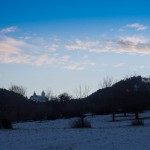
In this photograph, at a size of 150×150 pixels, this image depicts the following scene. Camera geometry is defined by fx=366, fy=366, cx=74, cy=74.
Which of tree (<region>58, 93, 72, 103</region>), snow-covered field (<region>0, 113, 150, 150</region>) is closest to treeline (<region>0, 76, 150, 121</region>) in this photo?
tree (<region>58, 93, 72, 103</region>)

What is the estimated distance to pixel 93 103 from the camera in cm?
12638

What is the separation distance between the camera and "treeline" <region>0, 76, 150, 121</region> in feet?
267

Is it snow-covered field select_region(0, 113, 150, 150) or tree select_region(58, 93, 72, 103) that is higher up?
tree select_region(58, 93, 72, 103)

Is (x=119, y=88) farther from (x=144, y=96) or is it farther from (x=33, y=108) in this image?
(x=33, y=108)

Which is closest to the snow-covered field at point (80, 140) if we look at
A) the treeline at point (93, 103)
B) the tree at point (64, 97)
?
the treeline at point (93, 103)

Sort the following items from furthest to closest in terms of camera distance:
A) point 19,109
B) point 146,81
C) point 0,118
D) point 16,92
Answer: point 16,92
point 19,109
point 146,81
point 0,118

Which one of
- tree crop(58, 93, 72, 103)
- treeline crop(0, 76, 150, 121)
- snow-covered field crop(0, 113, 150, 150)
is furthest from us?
tree crop(58, 93, 72, 103)

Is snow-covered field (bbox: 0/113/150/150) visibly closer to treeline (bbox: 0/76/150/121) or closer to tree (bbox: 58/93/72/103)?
treeline (bbox: 0/76/150/121)

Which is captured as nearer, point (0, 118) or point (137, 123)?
point (137, 123)

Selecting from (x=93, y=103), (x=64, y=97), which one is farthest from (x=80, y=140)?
(x=64, y=97)

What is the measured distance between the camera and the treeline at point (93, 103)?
81338 millimetres

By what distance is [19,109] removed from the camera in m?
138

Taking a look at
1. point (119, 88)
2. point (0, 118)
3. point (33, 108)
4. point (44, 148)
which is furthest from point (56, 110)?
point (44, 148)

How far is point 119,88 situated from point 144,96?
22.7 feet
